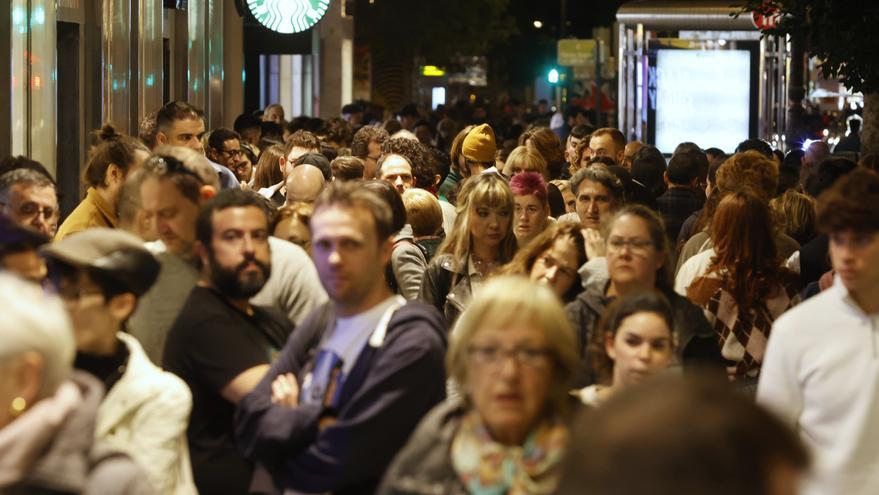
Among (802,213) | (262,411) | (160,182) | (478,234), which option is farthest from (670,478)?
(802,213)

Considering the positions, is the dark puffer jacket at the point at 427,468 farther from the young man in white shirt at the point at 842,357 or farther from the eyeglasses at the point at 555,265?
the eyeglasses at the point at 555,265

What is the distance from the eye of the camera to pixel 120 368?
5207 millimetres

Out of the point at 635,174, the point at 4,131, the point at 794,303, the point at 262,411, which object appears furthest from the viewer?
the point at 635,174

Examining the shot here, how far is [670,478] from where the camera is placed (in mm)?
2367

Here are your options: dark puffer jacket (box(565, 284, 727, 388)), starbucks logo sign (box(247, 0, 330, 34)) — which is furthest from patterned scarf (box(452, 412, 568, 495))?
starbucks logo sign (box(247, 0, 330, 34))

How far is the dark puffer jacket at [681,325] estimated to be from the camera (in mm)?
6766

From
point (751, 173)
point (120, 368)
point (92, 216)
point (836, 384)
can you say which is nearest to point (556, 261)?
point (836, 384)

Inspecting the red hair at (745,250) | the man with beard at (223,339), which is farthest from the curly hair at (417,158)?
the man with beard at (223,339)

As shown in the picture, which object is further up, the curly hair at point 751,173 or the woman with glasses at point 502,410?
the curly hair at point 751,173

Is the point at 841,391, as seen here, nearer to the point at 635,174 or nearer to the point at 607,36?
the point at 635,174

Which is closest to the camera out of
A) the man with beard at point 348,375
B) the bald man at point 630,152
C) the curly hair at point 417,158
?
the man with beard at point 348,375

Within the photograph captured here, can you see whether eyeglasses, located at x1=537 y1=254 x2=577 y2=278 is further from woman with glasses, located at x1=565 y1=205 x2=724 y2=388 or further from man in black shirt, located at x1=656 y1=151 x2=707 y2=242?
man in black shirt, located at x1=656 y1=151 x2=707 y2=242

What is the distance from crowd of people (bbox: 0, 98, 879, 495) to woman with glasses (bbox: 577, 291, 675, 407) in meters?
0.01

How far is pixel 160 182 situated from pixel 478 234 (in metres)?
2.44
